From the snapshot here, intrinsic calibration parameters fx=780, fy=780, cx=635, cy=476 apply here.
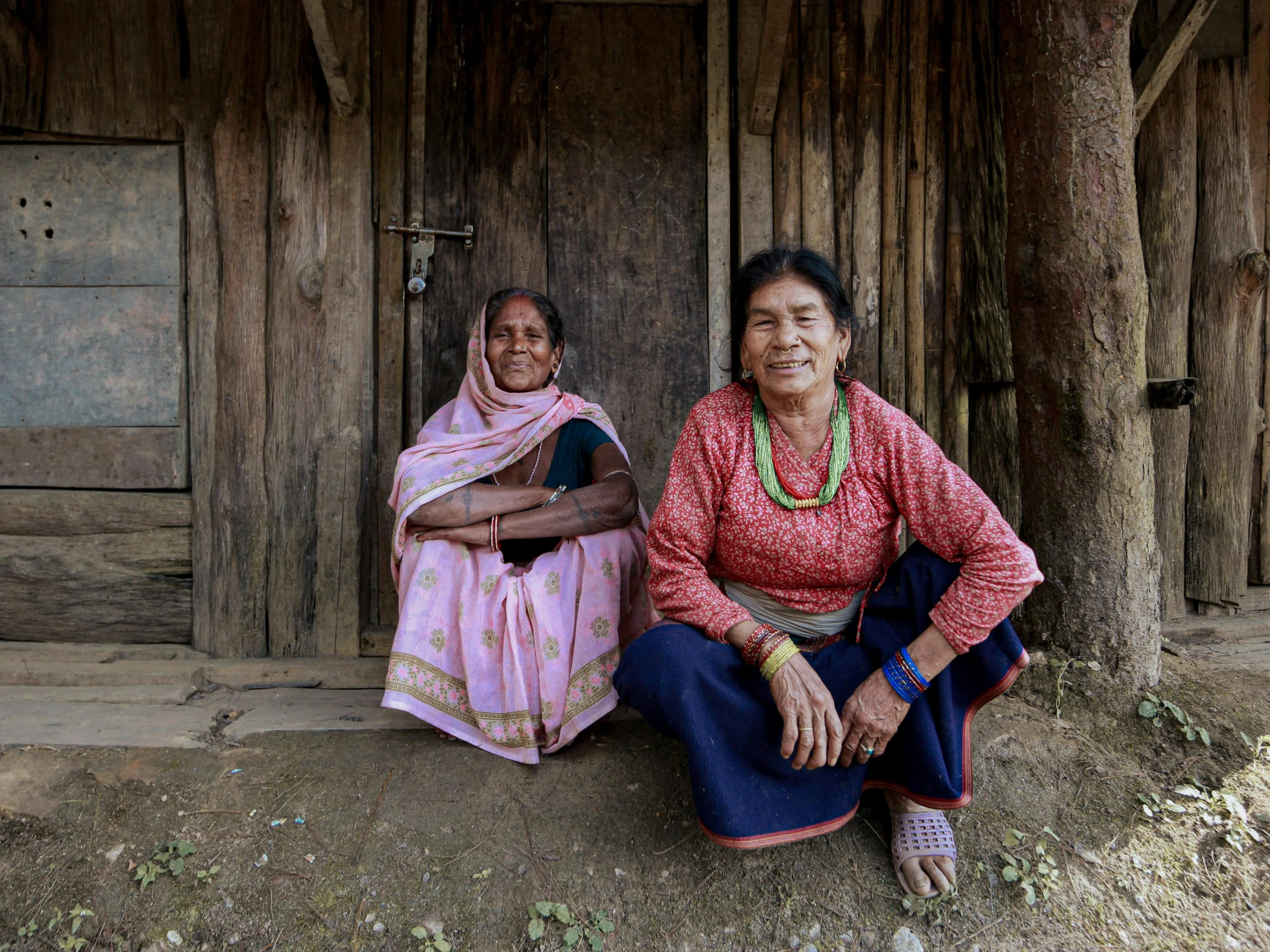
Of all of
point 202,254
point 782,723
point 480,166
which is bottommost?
point 782,723

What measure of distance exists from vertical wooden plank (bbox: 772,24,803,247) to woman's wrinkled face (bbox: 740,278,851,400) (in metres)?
1.23

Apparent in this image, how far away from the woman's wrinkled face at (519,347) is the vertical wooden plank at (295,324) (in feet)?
2.64

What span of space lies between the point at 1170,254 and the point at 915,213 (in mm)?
1031

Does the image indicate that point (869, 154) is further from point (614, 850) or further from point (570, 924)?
point (570, 924)

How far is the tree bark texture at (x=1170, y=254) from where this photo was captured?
315cm

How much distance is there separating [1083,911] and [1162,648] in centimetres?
146

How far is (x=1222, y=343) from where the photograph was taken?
3.21 metres

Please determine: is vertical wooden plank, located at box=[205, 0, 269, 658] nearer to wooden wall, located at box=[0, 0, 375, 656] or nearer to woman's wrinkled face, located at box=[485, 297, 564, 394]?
wooden wall, located at box=[0, 0, 375, 656]

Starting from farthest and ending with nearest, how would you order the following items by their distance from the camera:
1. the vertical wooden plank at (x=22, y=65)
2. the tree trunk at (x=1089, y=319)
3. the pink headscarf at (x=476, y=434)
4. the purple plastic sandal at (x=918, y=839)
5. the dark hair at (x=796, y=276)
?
the vertical wooden plank at (x=22, y=65)
the pink headscarf at (x=476, y=434)
the tree trunk at (x=1089, y=319)
the dark hair at (x=796, y=276)
the purple plastic sandal at (x=918, y=839)

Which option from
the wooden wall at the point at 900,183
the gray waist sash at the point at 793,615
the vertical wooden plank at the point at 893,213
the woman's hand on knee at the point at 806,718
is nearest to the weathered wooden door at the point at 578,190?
the wooden wall at the point at 900,183

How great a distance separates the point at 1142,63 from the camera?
2.98 meters

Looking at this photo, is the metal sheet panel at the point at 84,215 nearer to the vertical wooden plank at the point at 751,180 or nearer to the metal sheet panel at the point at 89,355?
the metal sheet panel at the point at 89,355

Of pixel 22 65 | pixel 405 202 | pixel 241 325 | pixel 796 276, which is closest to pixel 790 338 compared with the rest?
pixel 796 276

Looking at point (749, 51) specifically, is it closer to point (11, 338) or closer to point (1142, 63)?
point (1142, 63)
